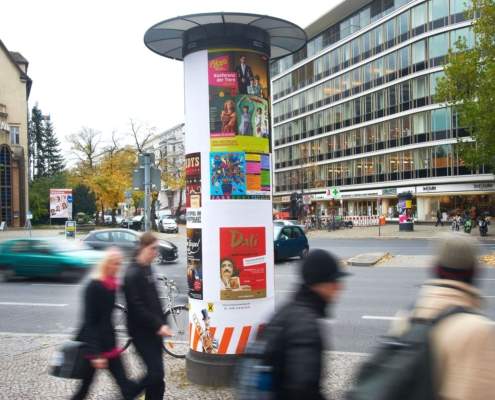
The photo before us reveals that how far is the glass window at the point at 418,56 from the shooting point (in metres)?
54.0

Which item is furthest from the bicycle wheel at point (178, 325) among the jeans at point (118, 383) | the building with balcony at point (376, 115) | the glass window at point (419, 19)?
the glass window at point (419, 19)

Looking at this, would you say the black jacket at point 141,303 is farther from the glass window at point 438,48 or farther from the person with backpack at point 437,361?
the glass window at point 438,48

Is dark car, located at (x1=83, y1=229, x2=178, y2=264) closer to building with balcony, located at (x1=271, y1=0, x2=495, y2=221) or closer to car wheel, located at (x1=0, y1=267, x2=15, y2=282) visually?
car wheel, located at (x1=0, y1=267, x2=15, y2=282)

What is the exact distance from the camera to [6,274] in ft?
55.5

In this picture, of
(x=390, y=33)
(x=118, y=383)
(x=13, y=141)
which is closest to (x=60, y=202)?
(x=118, y=383)

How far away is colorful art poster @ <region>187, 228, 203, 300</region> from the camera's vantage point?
5816mm

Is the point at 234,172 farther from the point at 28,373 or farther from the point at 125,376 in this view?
the point at 28,373

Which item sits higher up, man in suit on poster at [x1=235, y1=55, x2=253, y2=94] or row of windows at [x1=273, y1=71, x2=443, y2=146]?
row of windows at [x1=273, y1=71, x2=443, y2=146]

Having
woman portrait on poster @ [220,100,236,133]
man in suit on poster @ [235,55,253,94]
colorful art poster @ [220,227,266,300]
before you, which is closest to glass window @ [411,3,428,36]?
man in suit on poster @ [235,55,253,94]

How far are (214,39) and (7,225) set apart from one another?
5853 centimetres

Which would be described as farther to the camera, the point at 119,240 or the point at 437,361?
the point at 119,240

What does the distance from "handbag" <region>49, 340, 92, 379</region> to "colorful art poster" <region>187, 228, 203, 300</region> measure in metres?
1.68

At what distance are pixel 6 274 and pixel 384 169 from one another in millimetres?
49187

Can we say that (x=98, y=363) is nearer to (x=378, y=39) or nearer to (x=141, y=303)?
(x=141, y=303)
